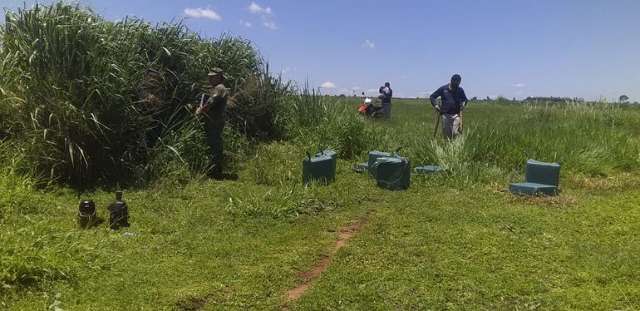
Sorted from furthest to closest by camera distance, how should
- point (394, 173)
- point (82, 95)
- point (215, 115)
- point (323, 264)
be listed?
point (215, 115) → point (394, 173) → point (82, 95) → point (323, 264)

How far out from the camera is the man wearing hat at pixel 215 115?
8419 millimetres

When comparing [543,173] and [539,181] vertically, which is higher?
[543,173]

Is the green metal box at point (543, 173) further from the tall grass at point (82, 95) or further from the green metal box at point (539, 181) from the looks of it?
the tall grass at point (82, 95)

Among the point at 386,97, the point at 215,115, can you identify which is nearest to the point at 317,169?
the point at 215,115

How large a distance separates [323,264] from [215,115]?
418 centimetres

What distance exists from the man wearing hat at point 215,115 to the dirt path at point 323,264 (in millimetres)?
3083

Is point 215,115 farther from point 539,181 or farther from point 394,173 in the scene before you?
point 539,181

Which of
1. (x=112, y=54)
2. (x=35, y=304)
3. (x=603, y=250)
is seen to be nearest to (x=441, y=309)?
(x=603, y=250)

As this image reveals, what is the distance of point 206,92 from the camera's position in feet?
31.4

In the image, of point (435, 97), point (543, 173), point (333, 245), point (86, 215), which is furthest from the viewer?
point (435, 97)

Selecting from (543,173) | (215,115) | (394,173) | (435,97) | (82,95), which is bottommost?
(394,173)

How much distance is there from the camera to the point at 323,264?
499cm

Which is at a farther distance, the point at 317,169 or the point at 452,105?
the point at 452,105

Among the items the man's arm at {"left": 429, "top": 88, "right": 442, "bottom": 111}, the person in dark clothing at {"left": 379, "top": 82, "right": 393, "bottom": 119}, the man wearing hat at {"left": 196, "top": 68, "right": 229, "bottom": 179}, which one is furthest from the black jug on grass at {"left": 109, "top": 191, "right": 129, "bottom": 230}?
the person in dark clothing at {"left": 379, "top": 82, "right": 393, "bottom": 119}
